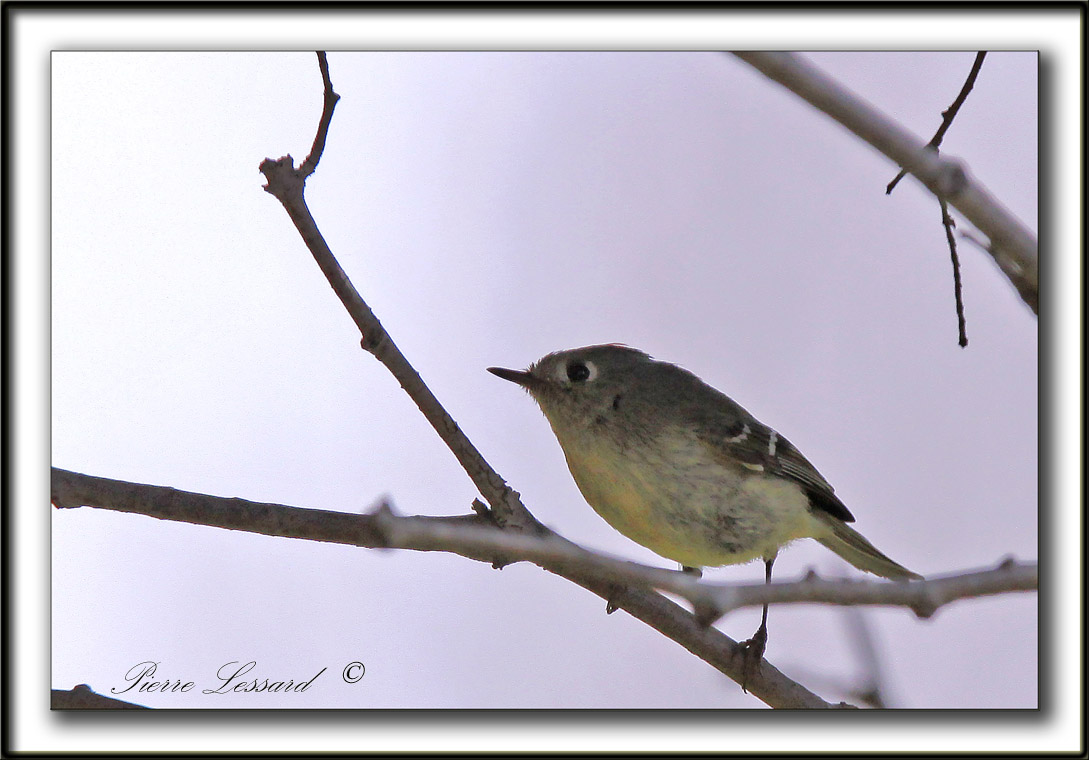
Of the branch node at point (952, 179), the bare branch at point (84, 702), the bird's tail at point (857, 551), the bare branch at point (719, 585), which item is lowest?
the bare branch at point (84, 702)

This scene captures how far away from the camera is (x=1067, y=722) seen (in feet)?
4.36

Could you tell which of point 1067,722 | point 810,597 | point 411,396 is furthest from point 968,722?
point 411,396

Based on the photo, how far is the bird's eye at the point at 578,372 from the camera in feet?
6.10

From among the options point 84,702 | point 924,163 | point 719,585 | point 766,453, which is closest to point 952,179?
point 924,163

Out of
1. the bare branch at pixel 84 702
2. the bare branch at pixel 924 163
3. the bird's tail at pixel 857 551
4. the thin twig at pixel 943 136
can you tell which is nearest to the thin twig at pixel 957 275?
the thin twig at pixel 943 136

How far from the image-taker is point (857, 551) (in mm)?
1930

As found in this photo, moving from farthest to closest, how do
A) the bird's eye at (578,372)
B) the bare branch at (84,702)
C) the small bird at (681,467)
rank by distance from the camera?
the bird's eye at (578,372) → the small bird at (681,467) → the bare branch at (84,702)

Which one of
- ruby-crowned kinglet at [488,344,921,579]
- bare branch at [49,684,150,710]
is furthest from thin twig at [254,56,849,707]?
bare branch at [49,684,150,710]

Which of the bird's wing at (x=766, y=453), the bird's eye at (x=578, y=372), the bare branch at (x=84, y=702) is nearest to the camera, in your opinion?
the bare branch at (x=84, y=702)

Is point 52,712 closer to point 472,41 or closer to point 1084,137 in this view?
point 472,41

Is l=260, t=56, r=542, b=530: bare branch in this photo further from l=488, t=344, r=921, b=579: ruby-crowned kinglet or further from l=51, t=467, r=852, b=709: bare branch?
l=488, t=344, r=921, b=579: ruby-crowned kinglet

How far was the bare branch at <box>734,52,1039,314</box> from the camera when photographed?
0.74m

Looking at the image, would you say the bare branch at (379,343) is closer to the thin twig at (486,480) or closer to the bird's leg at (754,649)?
the thin twig at (486,480)

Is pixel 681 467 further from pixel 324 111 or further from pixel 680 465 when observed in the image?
pixel 324 111
